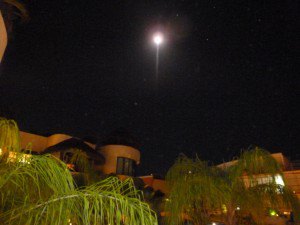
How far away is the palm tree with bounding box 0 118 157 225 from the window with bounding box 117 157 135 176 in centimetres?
2138

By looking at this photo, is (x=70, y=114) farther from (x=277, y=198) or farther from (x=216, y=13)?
(x=277, y=198)

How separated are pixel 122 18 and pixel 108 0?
1.60 m

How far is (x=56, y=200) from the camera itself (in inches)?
87.3

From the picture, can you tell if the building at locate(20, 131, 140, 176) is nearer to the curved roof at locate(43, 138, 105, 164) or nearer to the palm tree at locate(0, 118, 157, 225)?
the curved roof at locate(43, 138, 105, 164)

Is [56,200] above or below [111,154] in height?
below

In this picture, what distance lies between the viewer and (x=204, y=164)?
7.48 m

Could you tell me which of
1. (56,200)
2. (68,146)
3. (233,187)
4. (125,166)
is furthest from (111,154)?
(56,200)

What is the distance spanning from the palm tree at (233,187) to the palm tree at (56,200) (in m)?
4.33

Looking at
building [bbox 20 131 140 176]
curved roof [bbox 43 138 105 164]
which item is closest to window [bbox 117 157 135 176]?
building [bbox 20 131 140 176]

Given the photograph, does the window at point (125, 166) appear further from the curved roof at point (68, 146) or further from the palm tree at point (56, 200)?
the palm tree at point (56, 200)

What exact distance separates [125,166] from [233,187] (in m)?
17.4

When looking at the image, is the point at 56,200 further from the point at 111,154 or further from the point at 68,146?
the point at 111,154

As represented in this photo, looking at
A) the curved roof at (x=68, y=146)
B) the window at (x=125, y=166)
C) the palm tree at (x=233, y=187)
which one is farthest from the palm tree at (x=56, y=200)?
the window at (x=125, y=166)

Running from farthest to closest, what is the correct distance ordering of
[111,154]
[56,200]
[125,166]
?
[125,166] < [111,154] < [56,200]
